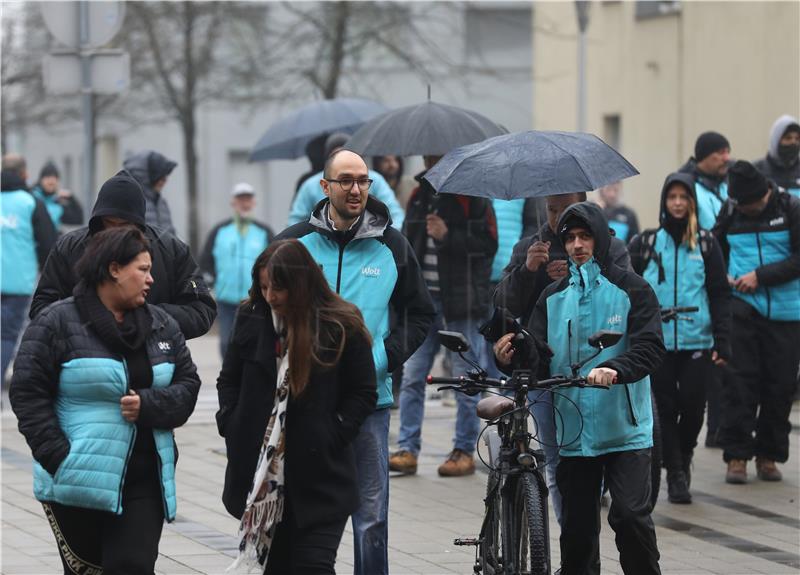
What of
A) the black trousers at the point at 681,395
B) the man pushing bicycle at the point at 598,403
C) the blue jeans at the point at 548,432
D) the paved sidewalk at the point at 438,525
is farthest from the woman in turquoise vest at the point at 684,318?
the man pushing bicycle at the point at 598,403

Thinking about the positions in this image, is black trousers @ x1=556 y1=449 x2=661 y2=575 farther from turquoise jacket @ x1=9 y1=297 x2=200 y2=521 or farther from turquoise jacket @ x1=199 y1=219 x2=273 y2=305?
turquoise jacket @ x1=199 y1=219 x2=273 y2=305

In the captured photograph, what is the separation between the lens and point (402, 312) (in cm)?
754

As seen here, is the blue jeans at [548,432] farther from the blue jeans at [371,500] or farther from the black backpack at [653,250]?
the black backpack at [653,250]

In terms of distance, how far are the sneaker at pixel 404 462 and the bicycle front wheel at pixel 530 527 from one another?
423cm

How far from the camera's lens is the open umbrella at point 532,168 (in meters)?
7.85

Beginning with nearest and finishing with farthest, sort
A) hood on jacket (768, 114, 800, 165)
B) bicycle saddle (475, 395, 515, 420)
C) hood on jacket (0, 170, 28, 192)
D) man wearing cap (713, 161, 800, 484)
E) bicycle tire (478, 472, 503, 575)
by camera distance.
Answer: bicycle tire (478, 472, 503, 575), bicycle saddle (475, 395, 515, 420), man wearing cap (713, 161, 800, 484), hood on jacket (768, 114, 800, 165), hood on jacket (0, 170, 28, 192)

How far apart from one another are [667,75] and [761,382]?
13380 mm

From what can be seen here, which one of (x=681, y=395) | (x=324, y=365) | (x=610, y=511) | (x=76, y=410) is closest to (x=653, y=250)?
(x=681, y=395)

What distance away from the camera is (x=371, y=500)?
281 inches

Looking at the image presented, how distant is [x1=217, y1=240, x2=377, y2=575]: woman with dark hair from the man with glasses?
96cm

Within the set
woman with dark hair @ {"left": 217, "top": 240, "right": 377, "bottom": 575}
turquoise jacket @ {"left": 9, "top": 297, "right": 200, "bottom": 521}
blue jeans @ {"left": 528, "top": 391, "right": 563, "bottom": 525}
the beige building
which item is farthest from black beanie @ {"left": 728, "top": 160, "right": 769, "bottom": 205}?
the beige building

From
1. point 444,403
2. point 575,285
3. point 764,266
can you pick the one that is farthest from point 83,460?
point 444,403

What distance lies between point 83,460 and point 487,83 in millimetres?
31925

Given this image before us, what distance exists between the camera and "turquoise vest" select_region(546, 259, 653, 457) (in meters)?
7.35
